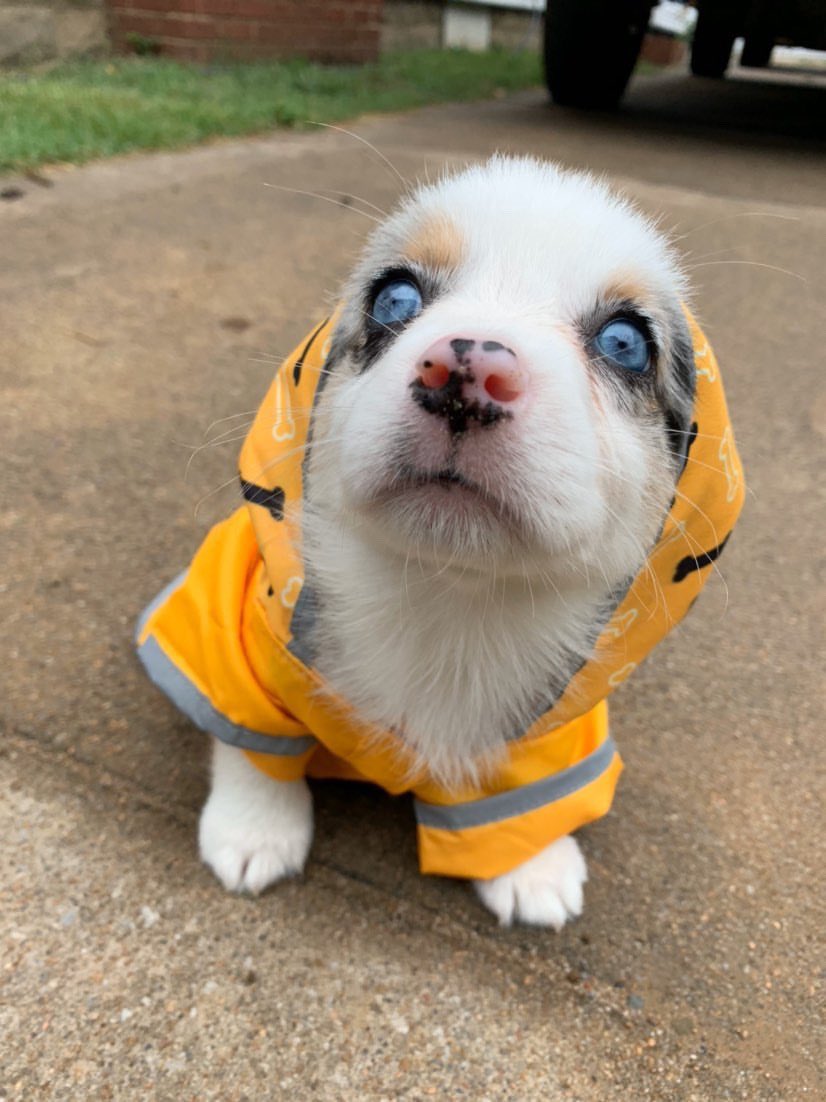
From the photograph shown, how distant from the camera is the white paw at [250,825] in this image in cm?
155

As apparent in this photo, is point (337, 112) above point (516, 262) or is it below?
below

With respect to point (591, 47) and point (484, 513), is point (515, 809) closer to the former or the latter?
point (484, 513)

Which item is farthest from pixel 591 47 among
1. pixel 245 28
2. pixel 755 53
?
pixel 755 53

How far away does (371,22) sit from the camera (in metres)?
8.64

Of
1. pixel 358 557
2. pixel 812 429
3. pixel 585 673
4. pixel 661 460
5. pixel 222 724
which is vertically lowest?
pixel 812 429

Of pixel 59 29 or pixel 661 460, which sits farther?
pixel 59 29

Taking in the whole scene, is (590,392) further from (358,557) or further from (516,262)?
(358,557)

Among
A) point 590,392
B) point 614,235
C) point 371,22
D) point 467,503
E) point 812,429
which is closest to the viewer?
point 467,503

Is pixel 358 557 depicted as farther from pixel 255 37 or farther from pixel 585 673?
pixel 255 37

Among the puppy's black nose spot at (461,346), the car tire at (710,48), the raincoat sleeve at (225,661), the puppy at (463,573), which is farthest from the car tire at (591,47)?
the puppy's black nose spot at (461,346)

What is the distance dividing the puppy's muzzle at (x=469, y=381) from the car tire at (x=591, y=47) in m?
8.96

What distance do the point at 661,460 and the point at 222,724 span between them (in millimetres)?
893

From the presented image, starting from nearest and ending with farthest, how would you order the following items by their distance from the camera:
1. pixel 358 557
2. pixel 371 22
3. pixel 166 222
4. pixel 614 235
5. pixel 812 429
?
pixel 614 235 < pixel 358 557 < pixel 812 429 < pixel 166 222 < pixel 371 22

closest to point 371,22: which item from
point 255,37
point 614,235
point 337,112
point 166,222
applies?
point 255,37
